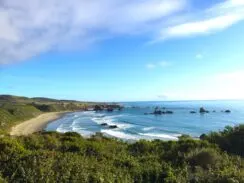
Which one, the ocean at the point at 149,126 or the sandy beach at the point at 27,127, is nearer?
the ocean at the point at 149,126

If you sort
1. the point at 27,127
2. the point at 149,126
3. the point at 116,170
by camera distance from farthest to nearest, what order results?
1. the point at 149,126
2. the point at 27,127
3. the point at 116,170

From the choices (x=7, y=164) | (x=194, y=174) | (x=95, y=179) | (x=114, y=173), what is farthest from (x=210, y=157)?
(x=7, y=164)

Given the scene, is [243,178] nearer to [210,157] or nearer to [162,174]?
[162,174]

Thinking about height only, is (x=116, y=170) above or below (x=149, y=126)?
above

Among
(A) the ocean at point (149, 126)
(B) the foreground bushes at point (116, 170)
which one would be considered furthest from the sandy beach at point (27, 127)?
(B) the foreground bushes at point (116, 170)

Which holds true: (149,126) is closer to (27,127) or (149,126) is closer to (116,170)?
(27,127)

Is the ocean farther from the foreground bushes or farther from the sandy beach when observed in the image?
the foreground bushes

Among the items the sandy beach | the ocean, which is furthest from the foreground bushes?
the sandy beach

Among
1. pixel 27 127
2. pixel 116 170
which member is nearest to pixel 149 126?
pixel 27 127

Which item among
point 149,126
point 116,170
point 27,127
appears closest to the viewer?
point 116,170

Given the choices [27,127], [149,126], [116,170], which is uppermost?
[116,170]

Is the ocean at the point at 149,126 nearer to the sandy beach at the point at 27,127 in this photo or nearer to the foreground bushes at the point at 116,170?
the sandy beach at the point at 27,127

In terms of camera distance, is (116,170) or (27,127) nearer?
(116,170)

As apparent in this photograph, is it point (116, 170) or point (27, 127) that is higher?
point (116, 170)
